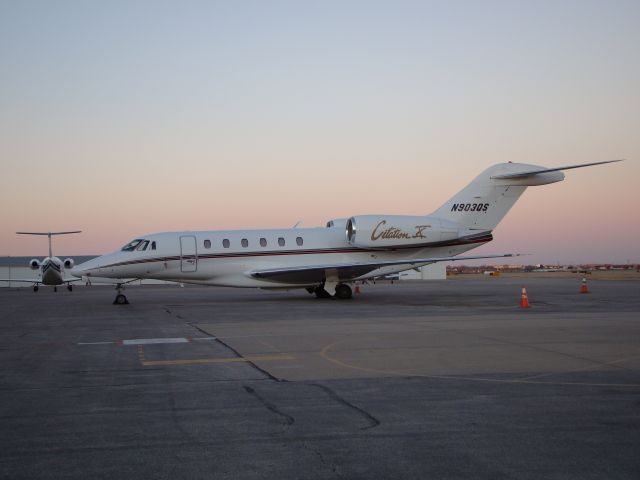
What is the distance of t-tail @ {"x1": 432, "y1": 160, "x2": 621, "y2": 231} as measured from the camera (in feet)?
97.0

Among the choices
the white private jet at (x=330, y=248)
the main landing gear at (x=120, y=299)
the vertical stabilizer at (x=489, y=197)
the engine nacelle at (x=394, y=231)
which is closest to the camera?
the main landing gear at (x=120, y=299)

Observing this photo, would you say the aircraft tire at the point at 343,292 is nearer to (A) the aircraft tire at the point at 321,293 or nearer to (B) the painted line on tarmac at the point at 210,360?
(A) the aircraft tire at the point at 321,293

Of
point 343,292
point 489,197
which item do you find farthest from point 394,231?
point 489,197

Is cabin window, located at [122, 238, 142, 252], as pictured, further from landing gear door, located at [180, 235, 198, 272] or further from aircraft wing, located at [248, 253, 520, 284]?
aircraft wing, located at [248, 253, 520, 284]

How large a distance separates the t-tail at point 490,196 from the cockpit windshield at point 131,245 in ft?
43.1

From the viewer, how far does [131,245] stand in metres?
27.6

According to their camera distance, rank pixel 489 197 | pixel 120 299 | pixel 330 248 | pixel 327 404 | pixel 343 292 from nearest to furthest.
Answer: pixel 327 404 → pixel 120 299 → pixel 343 292 → pixel 330 248 → pixel 489 197

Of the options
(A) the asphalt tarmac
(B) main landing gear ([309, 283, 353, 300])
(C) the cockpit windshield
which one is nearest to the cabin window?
(C) the cockpit windshield

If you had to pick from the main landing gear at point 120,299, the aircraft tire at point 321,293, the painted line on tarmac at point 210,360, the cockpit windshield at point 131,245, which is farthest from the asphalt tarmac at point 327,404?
the aircraft tire at point 321,293

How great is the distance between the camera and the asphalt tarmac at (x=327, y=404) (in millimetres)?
5090

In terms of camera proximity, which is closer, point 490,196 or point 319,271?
point 319,271

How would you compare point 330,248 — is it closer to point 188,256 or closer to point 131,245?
point 188,256

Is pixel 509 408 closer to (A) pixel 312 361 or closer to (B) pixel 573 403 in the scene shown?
(B) pixel 573 403

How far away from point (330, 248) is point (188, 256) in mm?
6096
